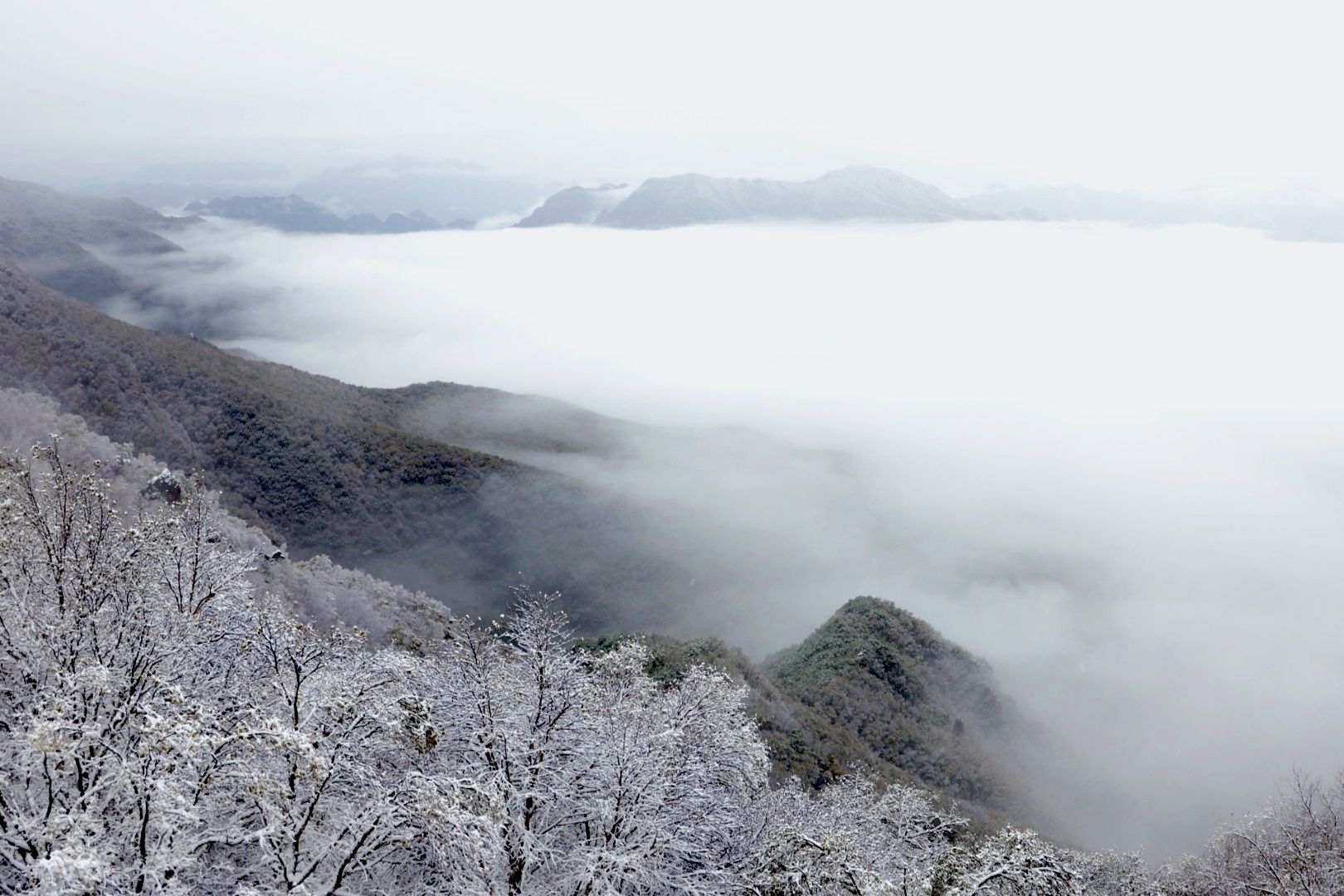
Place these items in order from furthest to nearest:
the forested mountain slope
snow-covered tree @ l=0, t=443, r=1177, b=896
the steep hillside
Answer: the forested mountain slope → the steep hillside → snow-covered tree @ l=0, t=443, r=1177, b=896

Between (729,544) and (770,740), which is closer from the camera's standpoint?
(770,740)

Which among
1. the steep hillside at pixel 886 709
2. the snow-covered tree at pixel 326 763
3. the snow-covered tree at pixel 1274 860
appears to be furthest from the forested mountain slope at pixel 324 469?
the snow-covered tree at pixel 326 763

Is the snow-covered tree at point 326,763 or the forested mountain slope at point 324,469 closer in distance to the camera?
the snow-covered tree at point 326,763

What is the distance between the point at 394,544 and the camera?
6681cm

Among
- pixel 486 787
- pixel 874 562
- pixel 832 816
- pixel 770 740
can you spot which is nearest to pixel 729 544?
pixel 874 562

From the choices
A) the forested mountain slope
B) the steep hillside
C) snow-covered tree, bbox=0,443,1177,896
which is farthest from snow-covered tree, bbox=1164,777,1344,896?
the forested mountain slope

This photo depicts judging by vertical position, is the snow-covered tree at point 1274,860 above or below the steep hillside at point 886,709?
above

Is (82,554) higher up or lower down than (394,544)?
higher up

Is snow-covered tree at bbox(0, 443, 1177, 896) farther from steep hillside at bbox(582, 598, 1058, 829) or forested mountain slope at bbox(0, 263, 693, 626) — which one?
forested mountain slope at bbox(0, 263, 693, 626)

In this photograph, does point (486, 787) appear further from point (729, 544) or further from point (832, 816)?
point (729, 544)

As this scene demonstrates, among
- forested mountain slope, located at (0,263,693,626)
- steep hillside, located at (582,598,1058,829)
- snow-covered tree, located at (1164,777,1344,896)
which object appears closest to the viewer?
snow-covered tree, located at (1164,777,1344,896)

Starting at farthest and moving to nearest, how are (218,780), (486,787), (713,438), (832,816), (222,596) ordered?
(713,438) → (832,816) → (222,596) → (486,787) → (218,780)

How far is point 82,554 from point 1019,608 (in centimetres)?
12589

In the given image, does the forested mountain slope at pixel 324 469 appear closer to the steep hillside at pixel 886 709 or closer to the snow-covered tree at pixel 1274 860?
the steep hillside at pixel 886 709
